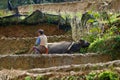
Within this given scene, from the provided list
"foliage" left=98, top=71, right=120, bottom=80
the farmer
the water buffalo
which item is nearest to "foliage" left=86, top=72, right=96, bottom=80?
"foliage" left=98, top=71, right=120, bottom=80

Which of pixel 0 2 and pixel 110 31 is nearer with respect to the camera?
pixel 110 31

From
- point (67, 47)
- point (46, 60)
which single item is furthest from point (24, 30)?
point (46, 60)

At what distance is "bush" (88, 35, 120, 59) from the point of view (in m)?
17.2

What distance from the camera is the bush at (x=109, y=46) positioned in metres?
17.2

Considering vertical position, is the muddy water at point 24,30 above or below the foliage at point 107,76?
below

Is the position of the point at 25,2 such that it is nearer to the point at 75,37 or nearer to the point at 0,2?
the point at 0,2

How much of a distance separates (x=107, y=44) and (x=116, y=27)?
299cm

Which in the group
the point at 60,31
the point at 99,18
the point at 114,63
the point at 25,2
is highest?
the point at 114,63

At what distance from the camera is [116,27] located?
20781 mm

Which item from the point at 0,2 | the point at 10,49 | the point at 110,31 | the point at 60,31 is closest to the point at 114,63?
the point at 110,31

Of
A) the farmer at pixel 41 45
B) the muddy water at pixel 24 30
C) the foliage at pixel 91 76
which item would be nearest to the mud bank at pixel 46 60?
the farmer at pixel 41 45

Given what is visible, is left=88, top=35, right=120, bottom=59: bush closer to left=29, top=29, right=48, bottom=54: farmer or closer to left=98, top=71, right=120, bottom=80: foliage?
left=29, top=29, right=48, bottom=54: farmer

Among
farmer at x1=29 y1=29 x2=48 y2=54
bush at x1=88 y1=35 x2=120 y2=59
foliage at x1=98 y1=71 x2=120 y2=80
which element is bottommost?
farmer at x1=29 y1=29 x2=48 y2=54

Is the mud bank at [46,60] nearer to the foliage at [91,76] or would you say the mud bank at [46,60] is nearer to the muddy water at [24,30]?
the foliage at [91,76]
